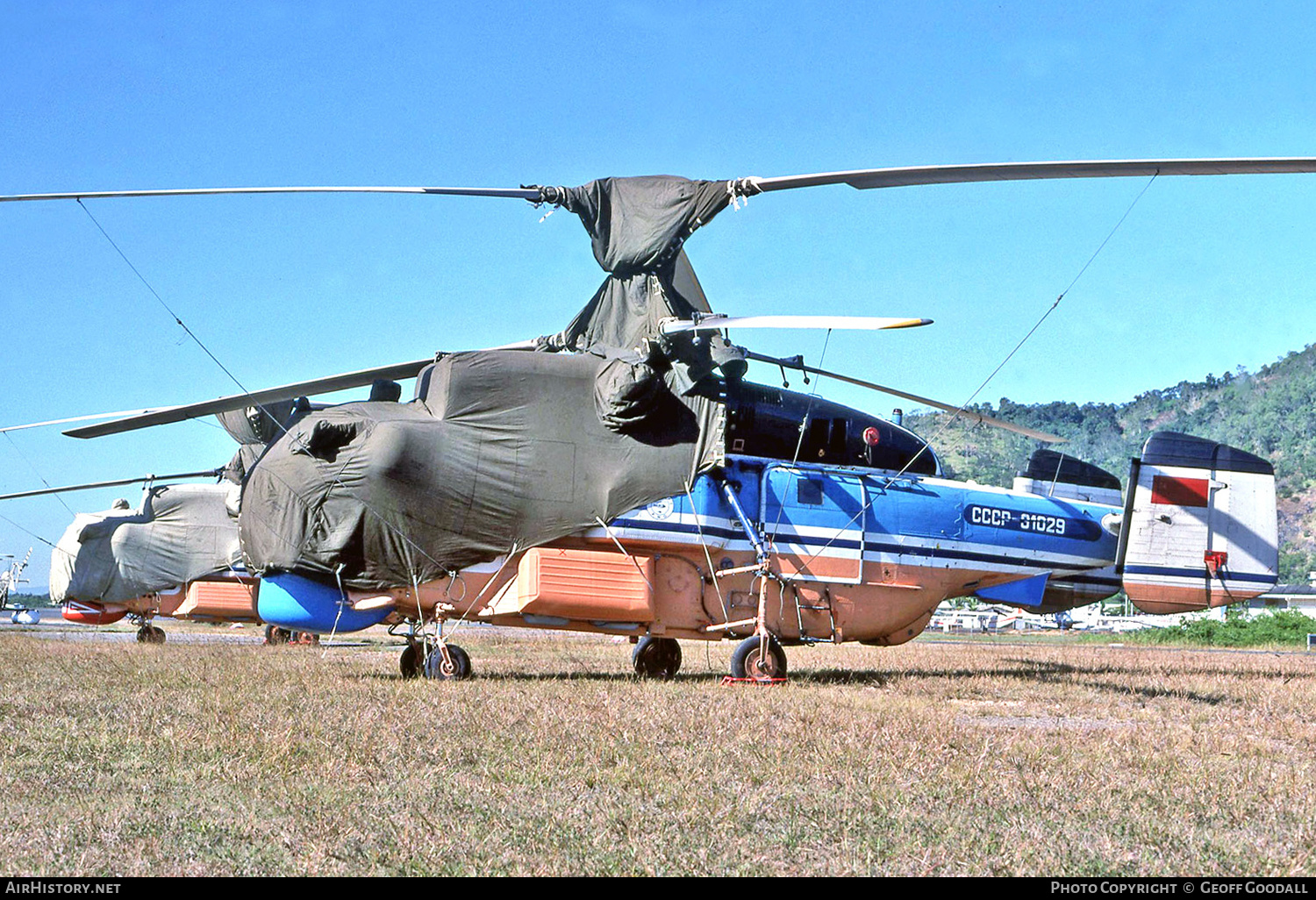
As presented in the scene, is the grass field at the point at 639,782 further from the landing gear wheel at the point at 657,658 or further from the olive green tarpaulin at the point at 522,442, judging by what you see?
the landing gear wheel at the point at 657,658

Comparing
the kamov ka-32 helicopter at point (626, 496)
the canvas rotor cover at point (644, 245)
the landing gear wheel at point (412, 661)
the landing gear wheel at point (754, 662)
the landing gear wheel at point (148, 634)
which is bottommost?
A: the landing gear wheel at point (148, 634)

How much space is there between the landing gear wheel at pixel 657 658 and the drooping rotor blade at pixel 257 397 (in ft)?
13.7

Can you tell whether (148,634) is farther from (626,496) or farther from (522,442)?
(626,496)

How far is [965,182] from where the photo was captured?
1040 centimetres

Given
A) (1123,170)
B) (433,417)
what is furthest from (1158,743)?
(433,417)

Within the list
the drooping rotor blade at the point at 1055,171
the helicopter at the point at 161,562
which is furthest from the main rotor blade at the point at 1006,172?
the helicopter at the point at 161,562

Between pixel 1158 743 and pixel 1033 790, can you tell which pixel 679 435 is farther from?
pixel 1033 790

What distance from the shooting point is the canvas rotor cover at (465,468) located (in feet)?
41.6

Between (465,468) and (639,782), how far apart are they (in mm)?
6932

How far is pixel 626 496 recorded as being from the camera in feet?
43.9

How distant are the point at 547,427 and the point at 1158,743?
23.5ft

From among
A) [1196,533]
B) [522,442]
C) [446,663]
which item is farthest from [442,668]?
[1196,533]
